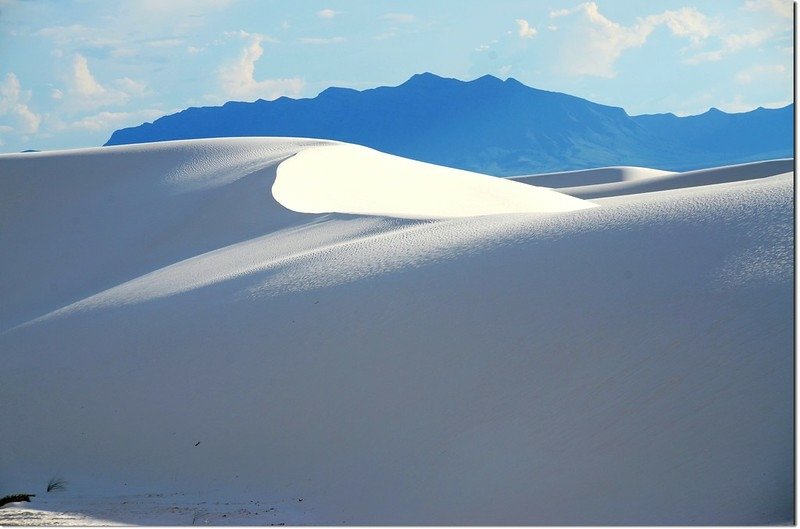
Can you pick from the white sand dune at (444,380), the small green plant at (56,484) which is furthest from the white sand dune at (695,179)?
the small green plant at (56,484)

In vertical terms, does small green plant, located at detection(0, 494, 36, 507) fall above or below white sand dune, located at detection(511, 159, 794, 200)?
below

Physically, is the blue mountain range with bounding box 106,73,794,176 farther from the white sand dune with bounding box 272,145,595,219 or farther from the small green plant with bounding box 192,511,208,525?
the small green plant with bounding box 192,511,208,525

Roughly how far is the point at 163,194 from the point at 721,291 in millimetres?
12875

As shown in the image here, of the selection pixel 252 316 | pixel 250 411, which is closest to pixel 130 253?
pixel 252 316

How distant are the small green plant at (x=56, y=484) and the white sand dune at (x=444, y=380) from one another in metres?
0.13

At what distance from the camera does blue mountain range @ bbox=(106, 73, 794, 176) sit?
169500 millimetres

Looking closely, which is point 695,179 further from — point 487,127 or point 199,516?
point 487,127

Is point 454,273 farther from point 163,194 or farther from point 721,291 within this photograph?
point 163,194

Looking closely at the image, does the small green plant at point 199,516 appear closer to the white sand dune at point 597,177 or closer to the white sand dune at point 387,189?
the white sand dune at point 387,189

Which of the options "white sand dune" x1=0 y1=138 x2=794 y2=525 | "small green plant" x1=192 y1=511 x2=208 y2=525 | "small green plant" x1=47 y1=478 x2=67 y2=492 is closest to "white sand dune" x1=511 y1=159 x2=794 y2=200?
"white sand dune" x1=0 y1=138 x2=794 y2=525

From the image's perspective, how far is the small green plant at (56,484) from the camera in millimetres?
6541

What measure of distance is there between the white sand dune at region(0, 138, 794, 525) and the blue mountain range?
15360 centimetres

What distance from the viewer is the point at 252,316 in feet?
27.1

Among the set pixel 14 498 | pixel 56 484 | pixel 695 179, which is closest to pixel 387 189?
pixel 56 484
